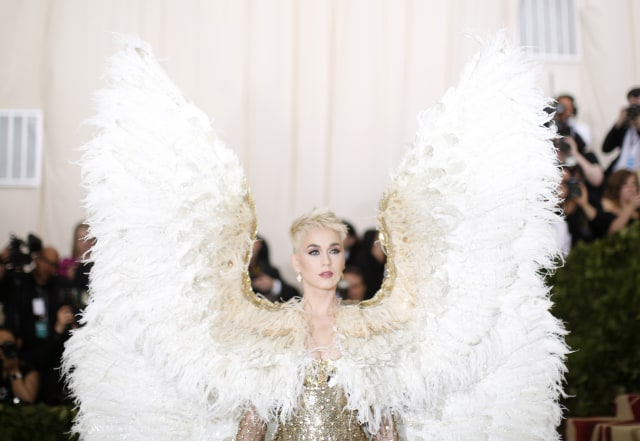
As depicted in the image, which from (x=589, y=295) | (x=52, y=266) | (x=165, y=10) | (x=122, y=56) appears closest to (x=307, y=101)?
(x=165, y=10)

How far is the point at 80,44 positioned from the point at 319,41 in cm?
219

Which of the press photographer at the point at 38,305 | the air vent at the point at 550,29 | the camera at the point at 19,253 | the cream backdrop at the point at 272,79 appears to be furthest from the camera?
the air vent at the point at 550,29

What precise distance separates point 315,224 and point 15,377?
108 inches

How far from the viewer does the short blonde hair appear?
307 cm

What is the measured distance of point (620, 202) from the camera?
558 cm

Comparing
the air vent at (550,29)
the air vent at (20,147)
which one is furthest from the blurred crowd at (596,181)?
the air vent at (20,147)

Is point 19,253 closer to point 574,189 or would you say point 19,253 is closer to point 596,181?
point 574,189

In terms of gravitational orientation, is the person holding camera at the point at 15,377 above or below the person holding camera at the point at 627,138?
→ below

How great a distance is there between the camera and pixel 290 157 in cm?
719

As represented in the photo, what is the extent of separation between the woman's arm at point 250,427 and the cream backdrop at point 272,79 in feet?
13.4

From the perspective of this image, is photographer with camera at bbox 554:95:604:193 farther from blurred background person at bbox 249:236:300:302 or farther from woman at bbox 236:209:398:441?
woman at bbox 236:209:398:441

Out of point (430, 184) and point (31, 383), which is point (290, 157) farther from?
point (430, 184)

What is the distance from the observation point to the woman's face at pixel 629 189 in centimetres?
552

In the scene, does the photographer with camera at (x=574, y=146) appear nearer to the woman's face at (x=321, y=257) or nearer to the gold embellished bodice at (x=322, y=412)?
the woman's face at (x=321, y=257)
